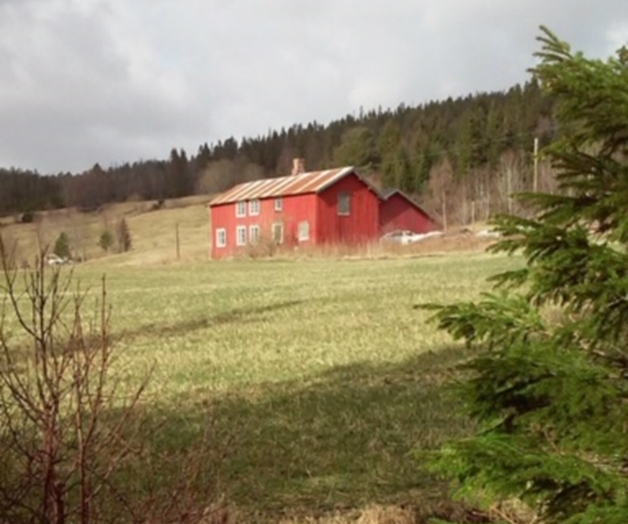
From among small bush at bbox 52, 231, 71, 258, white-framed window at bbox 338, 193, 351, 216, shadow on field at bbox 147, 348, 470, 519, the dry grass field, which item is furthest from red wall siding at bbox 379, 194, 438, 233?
small bush at bbox 52, 231, 71, 258

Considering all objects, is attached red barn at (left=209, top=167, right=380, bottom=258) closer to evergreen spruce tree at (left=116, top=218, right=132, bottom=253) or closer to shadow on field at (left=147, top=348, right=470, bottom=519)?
evergreen spruce tree at (left=116, top=218, right=132, bottom=253)

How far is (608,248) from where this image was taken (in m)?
2.19

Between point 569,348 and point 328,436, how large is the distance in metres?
4.88

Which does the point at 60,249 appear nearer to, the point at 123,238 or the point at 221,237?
the point at 221,237

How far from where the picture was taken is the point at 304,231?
5319cm

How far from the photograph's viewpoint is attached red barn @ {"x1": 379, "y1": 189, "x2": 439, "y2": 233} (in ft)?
202

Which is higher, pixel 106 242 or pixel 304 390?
pixel 106 242

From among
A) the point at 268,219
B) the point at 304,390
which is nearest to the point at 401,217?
the point at 268,219

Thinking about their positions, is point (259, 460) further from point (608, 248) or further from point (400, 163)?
point (400, 163)

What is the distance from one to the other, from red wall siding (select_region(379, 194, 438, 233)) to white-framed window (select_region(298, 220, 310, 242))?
888 centimetres

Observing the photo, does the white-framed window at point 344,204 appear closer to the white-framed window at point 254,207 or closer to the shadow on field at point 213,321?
the white-framed window at point 254,207

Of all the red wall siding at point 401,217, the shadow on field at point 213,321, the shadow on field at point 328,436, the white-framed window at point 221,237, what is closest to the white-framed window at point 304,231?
the red wall siding at point 401,217

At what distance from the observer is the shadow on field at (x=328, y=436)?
552cm

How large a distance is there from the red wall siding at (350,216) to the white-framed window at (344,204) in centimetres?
20
